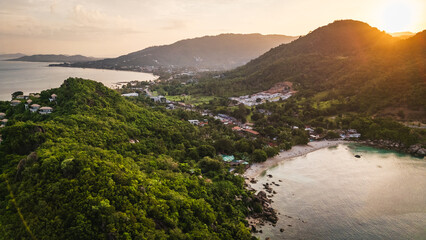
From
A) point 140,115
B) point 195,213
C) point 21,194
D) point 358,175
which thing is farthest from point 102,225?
point 358,175

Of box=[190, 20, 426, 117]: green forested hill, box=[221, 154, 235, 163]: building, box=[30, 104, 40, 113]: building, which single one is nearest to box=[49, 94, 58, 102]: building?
box=[30, 104, 40, 113]: building

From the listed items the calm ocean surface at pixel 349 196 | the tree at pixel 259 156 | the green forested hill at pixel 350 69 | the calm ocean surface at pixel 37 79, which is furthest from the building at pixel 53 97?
the green forested hill at pixel 350 69

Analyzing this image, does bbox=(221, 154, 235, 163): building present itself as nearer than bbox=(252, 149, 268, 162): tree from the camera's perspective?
Yes

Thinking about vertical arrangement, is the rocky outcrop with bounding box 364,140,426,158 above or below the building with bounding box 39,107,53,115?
below

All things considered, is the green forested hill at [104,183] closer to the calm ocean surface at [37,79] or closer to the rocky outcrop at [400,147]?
the rocky outcrop at [400,147]

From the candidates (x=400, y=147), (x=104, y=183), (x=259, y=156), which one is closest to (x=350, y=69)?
(x=400, y=147)

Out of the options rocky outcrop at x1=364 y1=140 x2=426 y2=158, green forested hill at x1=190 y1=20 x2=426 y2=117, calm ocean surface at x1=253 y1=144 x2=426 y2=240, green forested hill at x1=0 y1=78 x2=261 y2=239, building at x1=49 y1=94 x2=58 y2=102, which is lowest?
calm ocean surface at x1=253 y1=144 x2=426 y2=240

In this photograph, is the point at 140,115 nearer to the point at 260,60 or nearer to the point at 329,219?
the point at 329,219

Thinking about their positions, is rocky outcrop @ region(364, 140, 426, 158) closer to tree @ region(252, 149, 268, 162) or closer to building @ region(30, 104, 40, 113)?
tree @ region(252, 149, 268, 162)
